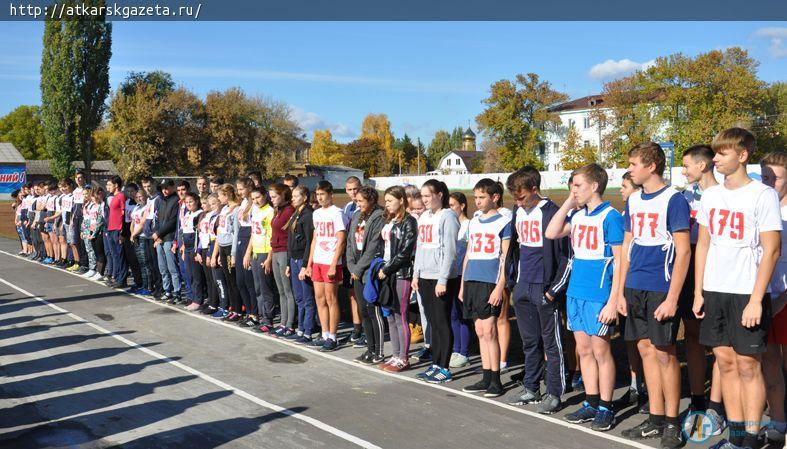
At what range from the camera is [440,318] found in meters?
7.96

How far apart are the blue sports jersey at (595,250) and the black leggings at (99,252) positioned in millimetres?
13200

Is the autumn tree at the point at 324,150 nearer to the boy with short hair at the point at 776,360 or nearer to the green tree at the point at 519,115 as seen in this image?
the green tree at the point at 519,115

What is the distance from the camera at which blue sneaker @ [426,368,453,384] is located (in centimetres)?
777

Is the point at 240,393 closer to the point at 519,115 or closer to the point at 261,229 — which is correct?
the point at 261,229

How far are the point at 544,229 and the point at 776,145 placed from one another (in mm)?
73119

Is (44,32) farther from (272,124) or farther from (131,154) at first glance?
(272,124)

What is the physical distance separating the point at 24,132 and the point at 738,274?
117921 millimetres

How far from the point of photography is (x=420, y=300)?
28.2ft

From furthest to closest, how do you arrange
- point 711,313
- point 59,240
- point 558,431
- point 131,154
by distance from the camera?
point 131,154
point 59,240
point 558,431
point 711,313

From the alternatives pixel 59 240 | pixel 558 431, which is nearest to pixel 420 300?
pixel 558 431

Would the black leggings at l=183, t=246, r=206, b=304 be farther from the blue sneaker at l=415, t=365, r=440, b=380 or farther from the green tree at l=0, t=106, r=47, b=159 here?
the green tree at l=0, t=106, r=47, b=159

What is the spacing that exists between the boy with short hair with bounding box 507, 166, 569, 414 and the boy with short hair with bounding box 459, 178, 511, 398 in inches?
5.1

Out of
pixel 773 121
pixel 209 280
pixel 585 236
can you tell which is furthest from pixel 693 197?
pixel 773 121

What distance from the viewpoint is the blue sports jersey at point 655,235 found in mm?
5559
